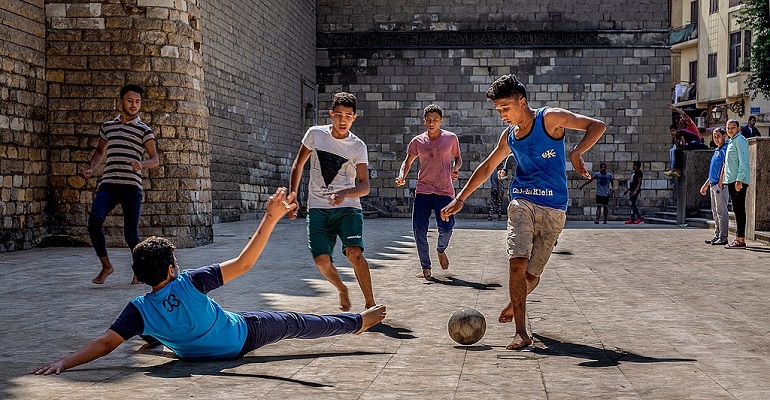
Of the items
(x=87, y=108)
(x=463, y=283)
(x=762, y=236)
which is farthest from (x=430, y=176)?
(x=762, y=236)

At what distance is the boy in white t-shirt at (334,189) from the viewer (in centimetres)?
693

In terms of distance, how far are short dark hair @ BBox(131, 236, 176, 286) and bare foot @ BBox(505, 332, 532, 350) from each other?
1993mm

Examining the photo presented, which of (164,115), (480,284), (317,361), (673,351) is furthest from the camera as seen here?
(164,115)

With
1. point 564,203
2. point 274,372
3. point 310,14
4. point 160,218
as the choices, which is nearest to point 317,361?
point 274,372

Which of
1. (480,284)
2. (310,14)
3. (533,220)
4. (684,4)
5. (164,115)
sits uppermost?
(684,4)

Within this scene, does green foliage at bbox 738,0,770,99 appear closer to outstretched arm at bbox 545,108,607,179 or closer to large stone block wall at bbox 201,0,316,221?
large stone block wall at bbox 201,0,316,221

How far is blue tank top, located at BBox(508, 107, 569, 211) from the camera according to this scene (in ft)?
19.7

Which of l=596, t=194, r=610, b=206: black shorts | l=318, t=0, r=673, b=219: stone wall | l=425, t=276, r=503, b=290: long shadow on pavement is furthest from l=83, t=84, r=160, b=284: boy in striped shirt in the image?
l=318, t=0, r=673, b=219: stone wall

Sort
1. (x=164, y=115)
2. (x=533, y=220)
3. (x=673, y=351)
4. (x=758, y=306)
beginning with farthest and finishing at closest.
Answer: (x=164, y=115)
(x=758, y=306)
(x=533, y=220)
(x=673, y=351)

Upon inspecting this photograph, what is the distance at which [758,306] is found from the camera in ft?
25.1

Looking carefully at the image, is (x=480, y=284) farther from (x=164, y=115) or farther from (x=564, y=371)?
(x=164, y=115)

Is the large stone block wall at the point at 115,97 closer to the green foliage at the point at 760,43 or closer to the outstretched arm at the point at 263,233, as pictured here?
the outstretched arm at the point at 263,233

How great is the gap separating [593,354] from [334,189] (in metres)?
2.38

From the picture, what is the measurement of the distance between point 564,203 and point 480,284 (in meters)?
3.24
